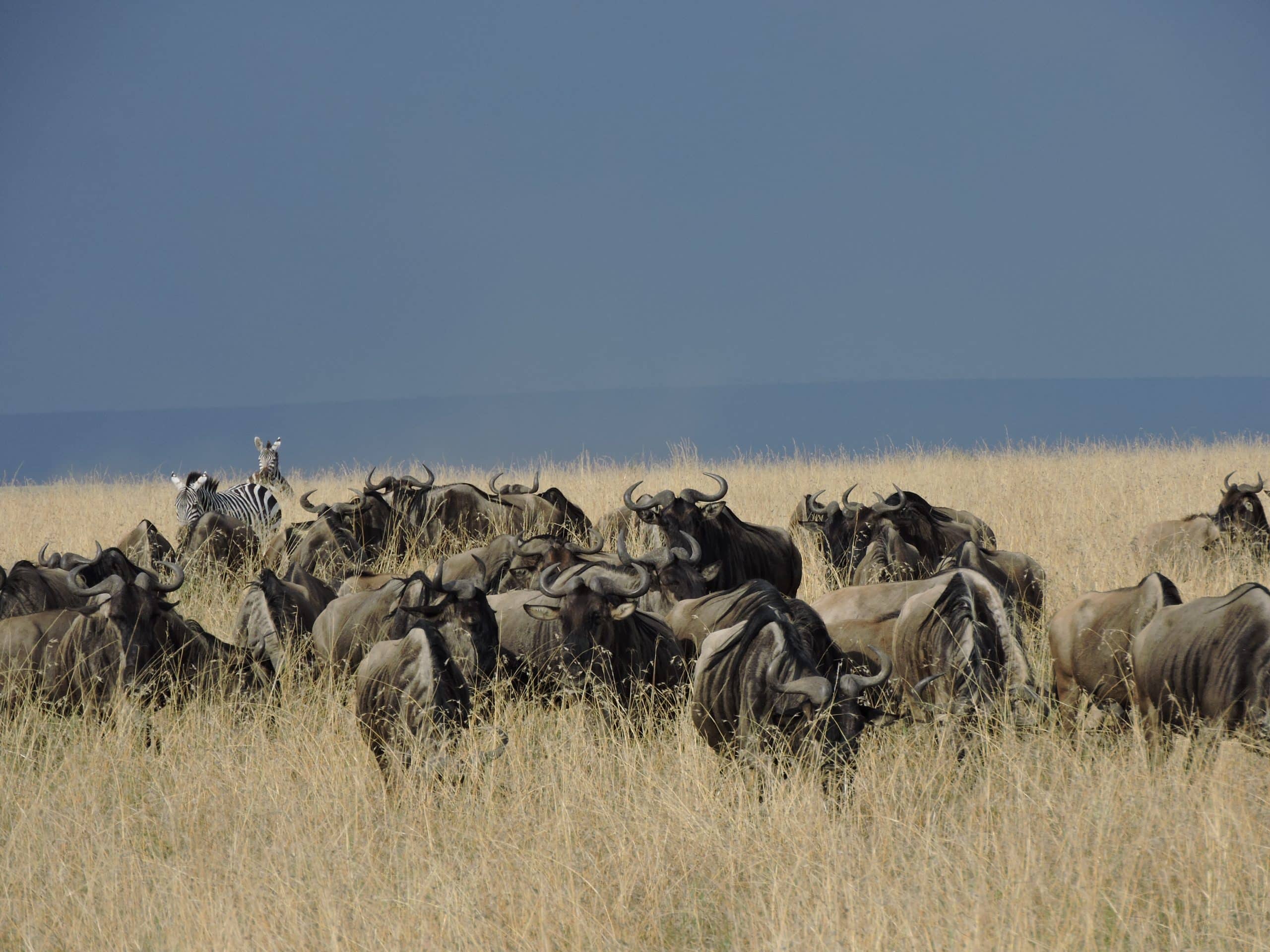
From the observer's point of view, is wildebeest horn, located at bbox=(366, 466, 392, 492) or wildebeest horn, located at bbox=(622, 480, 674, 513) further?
wildebeest horn, located at bbox=(366, 466, 392, 492)

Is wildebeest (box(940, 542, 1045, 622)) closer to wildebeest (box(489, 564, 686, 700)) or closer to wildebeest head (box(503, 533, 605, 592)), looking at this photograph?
wildebeest (box(489, 564, 686, 700))

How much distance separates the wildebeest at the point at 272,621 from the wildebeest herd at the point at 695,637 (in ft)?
0.06

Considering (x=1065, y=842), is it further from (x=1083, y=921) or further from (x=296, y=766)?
(x=296, y=766)

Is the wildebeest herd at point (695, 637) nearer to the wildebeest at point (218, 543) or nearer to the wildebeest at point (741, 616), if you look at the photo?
the wildebeest at point (741, 616)

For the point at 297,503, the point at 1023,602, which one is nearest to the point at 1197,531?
the point at 1023,602

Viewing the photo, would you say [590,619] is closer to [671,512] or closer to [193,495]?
[671,512]

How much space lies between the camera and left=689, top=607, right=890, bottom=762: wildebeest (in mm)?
4922

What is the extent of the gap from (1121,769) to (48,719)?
5.75m

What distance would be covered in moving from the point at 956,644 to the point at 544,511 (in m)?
6.83

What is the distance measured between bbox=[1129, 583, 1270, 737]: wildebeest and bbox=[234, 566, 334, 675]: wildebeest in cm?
502

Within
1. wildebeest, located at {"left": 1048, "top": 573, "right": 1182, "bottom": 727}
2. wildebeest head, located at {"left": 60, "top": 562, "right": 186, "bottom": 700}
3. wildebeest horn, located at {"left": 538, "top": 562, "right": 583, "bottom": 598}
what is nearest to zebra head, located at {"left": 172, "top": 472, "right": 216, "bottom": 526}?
wildebeest head, located at {"left": 60, "top": 562, "right": 186, "bottom": 700}

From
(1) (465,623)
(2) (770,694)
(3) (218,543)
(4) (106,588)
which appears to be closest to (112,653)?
(4) (106,588)

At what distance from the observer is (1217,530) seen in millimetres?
10664

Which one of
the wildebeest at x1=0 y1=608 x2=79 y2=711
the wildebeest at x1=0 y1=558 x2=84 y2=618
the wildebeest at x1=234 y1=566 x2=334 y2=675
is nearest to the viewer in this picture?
the wildebeest at x1=0 y1=608 x2=79 y2=711
